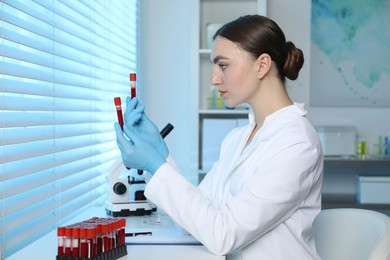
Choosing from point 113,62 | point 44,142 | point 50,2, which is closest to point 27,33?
point 50,2

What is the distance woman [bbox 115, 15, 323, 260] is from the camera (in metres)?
1.32

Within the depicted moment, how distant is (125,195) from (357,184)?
1.83 m

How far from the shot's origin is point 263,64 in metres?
1.53

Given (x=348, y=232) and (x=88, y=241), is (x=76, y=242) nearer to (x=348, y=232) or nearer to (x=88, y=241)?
(x=88, y=241)

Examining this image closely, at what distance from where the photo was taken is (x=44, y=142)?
5.31 feet

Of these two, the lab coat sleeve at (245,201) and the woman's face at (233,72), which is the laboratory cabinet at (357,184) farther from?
the lab coat sleeve at (245,201)

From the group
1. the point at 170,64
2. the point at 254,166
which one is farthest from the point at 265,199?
the point at 170,64

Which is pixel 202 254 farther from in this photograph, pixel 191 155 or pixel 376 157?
pixel 376 157

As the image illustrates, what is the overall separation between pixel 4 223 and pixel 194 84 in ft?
5.40

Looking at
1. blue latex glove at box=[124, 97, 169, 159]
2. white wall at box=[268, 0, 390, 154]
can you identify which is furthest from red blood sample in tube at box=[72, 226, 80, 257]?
white wall at box=[268, 0, 390, 154]

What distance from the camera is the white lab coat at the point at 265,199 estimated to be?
4.29 feet

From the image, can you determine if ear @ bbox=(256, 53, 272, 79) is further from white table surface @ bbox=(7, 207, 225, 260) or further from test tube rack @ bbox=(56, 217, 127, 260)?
test tube rack @ bbox=(56, 217, 127, 260)

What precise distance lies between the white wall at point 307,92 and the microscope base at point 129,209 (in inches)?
65.5

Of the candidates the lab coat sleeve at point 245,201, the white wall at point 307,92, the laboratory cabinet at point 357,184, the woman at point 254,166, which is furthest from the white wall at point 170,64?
the lab coat sleeve at point 245,201
